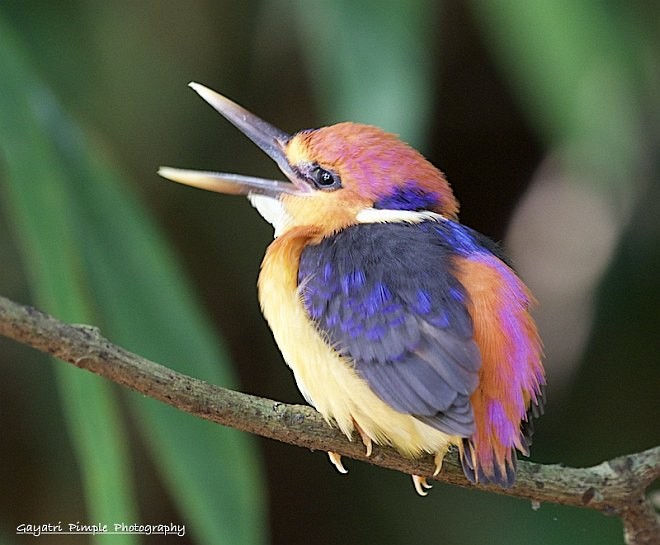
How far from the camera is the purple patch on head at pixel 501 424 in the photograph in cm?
126

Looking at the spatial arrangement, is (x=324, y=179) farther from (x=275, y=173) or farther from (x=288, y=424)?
(x=275, y=173)

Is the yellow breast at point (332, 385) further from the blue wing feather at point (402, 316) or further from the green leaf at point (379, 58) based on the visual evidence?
the green leaf at point (379, 58)

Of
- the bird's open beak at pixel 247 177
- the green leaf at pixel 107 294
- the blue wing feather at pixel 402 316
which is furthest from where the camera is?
the bird's open beak at pixel 247 177

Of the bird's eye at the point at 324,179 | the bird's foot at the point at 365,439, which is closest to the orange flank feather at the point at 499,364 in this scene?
the bird's foot at the point at 365,439

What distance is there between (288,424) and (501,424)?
0.30 metres

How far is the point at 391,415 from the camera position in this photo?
128cm

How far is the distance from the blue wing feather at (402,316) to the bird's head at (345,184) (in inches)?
4.1

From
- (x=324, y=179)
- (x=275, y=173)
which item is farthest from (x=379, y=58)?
(x=275, y=173)

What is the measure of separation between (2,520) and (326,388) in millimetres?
1446

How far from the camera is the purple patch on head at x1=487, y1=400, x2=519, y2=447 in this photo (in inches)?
49.5

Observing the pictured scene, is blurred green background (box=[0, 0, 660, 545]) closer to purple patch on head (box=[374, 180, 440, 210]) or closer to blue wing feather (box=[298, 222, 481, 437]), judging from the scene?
purple patch on head (box=[374, 180, 440, 210])

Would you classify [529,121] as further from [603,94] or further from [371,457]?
[371,457]

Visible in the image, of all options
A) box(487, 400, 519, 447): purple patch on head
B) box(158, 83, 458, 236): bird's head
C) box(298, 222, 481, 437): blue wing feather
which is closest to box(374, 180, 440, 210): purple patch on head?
box(158, 83, 458, 236): bird's head

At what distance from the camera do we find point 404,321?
128cm
